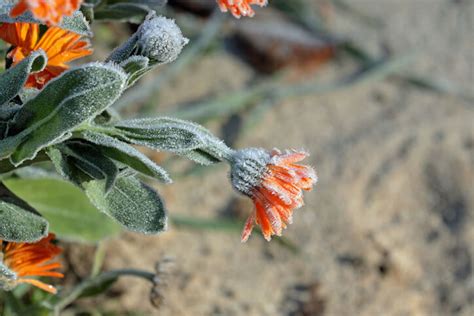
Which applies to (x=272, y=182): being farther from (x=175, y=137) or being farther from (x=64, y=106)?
(x=64, y=106)

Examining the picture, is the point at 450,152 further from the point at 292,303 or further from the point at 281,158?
the point at 281,158

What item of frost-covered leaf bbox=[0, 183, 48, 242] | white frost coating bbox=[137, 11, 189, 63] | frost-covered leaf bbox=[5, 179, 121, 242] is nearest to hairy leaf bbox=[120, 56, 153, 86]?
white frost coating bbox=[137, 11, 189, 63]

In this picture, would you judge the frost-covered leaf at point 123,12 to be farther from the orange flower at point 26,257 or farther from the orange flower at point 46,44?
the orange flower at point 26,257

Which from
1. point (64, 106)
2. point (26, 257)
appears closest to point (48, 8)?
point (64, 106)

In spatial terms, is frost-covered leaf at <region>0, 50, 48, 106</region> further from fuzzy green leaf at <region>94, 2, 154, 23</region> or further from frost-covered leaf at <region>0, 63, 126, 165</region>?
fuzzy green leaf at <region>94, 2, 154, 23</region>

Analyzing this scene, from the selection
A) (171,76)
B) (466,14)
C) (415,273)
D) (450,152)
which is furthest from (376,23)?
(415,273)
